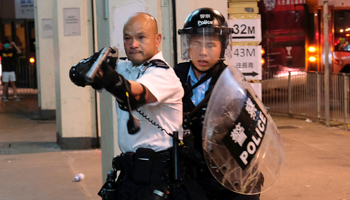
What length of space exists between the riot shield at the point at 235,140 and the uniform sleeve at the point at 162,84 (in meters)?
0.25

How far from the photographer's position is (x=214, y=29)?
3.51 meters

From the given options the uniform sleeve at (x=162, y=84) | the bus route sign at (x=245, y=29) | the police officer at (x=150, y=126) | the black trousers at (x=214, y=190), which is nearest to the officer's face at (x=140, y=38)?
the police officer at (x=150, y=126)

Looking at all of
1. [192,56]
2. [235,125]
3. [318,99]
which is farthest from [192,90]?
[318,99]

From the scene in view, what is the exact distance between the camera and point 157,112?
2717 mm

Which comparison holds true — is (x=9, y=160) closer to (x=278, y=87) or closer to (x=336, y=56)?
(x=278, y=87)

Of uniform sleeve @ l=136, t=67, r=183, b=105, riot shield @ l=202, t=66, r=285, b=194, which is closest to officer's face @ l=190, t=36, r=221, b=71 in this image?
riot shield @ l=202, t=66, r=285, b=194

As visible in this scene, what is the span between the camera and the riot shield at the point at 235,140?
283 centimetres

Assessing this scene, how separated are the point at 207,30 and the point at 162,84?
1031 millimetres

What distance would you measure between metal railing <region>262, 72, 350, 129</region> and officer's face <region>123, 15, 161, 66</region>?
7890 millimetres

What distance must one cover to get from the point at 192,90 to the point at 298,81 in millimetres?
8498

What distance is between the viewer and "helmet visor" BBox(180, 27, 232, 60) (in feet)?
11.4

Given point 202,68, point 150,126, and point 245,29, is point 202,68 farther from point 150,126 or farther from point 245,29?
point 245,29

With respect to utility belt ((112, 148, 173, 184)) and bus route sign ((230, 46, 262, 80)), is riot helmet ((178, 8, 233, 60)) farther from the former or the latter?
bus route sign ((230, 46, 262, 80))

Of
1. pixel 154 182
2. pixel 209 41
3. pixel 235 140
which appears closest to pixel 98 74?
pixel 154 182
